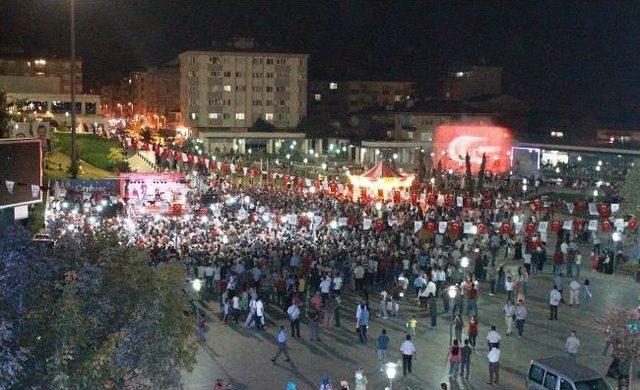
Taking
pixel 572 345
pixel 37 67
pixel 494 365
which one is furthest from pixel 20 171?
pixel 37 67

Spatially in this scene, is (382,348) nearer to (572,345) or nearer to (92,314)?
(572,345)

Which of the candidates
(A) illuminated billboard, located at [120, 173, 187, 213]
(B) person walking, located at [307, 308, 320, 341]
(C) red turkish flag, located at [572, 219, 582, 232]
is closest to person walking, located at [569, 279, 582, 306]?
(C) red turkish flag, located at [572, 219, 582, 232]

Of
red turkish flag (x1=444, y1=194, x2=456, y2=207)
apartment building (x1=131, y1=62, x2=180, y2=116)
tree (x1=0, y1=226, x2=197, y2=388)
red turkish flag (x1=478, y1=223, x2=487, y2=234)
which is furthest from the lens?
apartment building (x1=131, y1=62, x2=180, y2=116)

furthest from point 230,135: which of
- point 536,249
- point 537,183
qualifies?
point 536,249

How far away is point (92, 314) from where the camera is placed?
770cm

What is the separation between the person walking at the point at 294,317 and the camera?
703 inches

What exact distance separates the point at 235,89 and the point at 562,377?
2888 inches

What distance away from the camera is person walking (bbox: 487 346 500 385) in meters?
14.9

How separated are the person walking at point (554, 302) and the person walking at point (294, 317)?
6.79 meters

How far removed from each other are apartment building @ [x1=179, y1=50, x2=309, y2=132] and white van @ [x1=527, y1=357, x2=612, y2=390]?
70188 millimetres

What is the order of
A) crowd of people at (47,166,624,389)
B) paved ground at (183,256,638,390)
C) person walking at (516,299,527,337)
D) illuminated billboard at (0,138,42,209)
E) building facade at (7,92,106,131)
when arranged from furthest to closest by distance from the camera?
building facade at (7,92,106,131) → illuminated billboard at (0,138,42,209) → crowd of people at (47,166,624,389) → person walking at (516,299,527,337) → paved ground at (183,256,638,390)

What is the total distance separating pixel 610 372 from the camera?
1514cm

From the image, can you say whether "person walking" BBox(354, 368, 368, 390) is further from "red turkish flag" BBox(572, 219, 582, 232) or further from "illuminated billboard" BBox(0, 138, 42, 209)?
"red turkish flag" BBox(572, 219, 582, 232)

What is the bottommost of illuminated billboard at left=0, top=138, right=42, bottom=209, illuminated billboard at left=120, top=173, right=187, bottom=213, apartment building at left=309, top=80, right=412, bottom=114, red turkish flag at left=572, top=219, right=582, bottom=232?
red turkish flag at left=572, top=219, right=582, bottom=232
